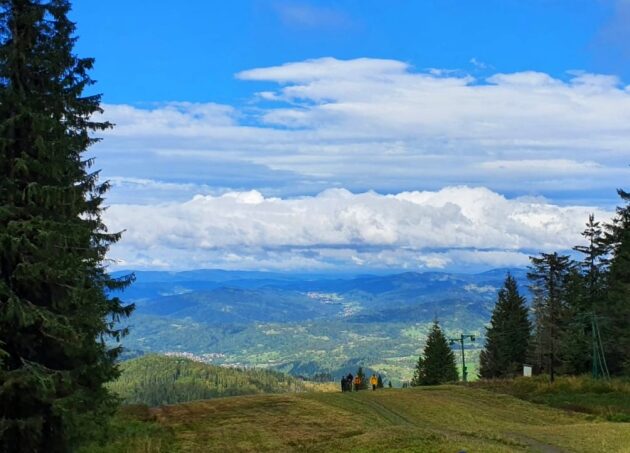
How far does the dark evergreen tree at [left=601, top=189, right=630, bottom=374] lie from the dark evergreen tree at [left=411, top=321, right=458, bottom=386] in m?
21.5

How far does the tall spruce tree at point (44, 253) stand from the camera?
19.6 m

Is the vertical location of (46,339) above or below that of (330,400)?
above

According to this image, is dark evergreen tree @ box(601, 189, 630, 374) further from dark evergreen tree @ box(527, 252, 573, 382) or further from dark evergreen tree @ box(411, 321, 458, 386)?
dark evergreen tree @ box(411, 321, 458, 386)

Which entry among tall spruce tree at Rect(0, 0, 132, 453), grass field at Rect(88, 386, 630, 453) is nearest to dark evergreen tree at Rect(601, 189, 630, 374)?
grass field at Rect(88, 386, 630, 453)

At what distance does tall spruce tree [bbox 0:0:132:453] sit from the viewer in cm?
1958

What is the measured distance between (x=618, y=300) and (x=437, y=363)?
3412 cm

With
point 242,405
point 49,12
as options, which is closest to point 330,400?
point 242,405

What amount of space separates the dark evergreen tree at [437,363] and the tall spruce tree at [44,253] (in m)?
65.6

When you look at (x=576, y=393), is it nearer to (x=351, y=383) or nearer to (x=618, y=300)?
(x=618, y=300)

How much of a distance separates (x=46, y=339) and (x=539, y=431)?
20959 mm

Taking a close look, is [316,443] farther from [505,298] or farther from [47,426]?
[505,298]

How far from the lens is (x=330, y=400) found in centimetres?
3872

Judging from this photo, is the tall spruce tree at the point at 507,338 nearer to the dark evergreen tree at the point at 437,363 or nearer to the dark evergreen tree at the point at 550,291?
the dark evergreen tree at the point at 437,363

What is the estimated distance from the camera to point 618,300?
174 feet
